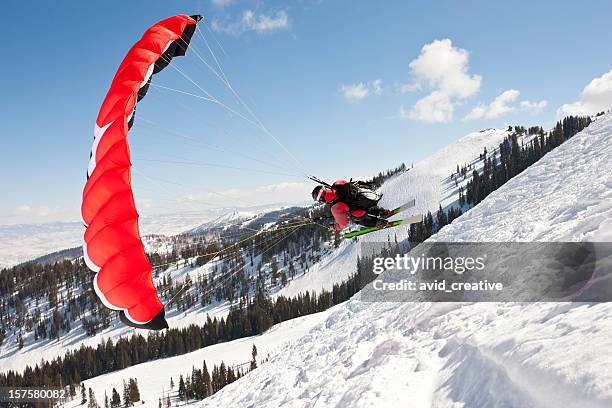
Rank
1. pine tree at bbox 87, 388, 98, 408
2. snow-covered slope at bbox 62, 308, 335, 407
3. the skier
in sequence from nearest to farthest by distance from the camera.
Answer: the skier, snow-covered slope at bbox 62, 308, 335, 407, pine tree at bbox 87, 388, 98, 408

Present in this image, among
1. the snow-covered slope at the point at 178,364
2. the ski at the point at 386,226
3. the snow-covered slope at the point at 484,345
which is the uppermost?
the ski at the point at 386,226

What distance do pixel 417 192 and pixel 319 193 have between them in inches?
5209

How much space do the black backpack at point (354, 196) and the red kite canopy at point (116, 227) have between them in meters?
5.40

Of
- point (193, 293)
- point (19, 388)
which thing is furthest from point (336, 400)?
point (193, 293)

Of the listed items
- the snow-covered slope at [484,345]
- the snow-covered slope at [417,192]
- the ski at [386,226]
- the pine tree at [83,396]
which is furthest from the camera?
the snow-covered slope at [417,192]

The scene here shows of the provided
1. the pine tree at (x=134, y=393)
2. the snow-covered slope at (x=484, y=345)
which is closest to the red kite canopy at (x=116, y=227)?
the snow-covered slope at (x=484, y=345)

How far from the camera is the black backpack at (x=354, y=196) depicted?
984 cm

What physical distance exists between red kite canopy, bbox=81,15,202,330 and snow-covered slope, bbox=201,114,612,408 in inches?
198

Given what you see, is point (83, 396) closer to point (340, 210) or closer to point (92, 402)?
point (92, 402)

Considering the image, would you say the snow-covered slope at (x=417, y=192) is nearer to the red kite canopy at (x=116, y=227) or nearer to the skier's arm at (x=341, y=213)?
the skier's arm at (x=341, y=213)

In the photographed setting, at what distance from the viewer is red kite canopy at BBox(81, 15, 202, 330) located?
751 centimetres

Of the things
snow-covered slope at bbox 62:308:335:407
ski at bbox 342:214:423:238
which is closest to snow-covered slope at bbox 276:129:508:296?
snow-covered slope at bbox 62:308:335:407

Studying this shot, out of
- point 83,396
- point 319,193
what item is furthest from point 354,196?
point 83,396

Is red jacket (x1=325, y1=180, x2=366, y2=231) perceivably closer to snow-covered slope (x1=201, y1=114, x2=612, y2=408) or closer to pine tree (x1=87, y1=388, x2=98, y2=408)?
snow-covered slope (x1=201, y1=114, x2=612, y2=408)
